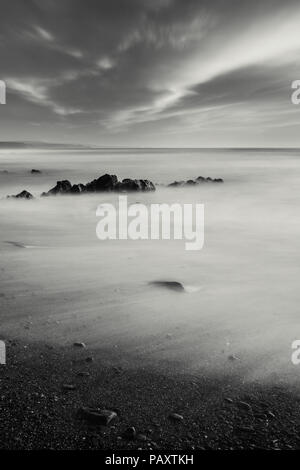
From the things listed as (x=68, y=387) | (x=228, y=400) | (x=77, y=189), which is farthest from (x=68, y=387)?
(x=77, y=189)

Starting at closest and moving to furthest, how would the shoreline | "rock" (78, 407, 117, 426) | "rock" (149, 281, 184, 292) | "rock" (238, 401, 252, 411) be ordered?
1. the shoreline
2. "rock" (78, 407, 117, 426)
3. "rock" (238, 401, 252, 411)
4. "rock" (149, 281, 184, 292)

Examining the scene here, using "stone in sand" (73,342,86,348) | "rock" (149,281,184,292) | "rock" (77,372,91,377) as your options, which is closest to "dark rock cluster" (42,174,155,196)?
"rock" (149,281,184,292)

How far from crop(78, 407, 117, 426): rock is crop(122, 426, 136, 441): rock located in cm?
15

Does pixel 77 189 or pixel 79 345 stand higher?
pixel 77 189

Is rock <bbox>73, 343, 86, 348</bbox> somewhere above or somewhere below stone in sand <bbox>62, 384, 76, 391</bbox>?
above

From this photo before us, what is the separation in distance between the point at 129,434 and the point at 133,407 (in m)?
0.26

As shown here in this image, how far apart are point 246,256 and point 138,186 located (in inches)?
414

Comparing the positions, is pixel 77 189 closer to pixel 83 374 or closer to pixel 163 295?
pixel 163 295

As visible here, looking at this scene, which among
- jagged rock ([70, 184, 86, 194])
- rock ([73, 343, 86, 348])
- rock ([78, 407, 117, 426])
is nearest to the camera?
rock ([78, 407, 117, 426])

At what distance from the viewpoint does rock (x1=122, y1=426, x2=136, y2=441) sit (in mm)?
2264

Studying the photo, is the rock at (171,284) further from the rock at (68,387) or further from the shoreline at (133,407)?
the rock at (68,387)

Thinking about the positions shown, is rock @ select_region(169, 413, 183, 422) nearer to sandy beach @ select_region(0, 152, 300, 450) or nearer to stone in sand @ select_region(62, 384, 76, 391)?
sandy beach @ select_region(0, 152, 300, 450)

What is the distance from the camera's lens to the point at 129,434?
7.50 feet

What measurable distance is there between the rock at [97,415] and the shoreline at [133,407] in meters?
0.03
